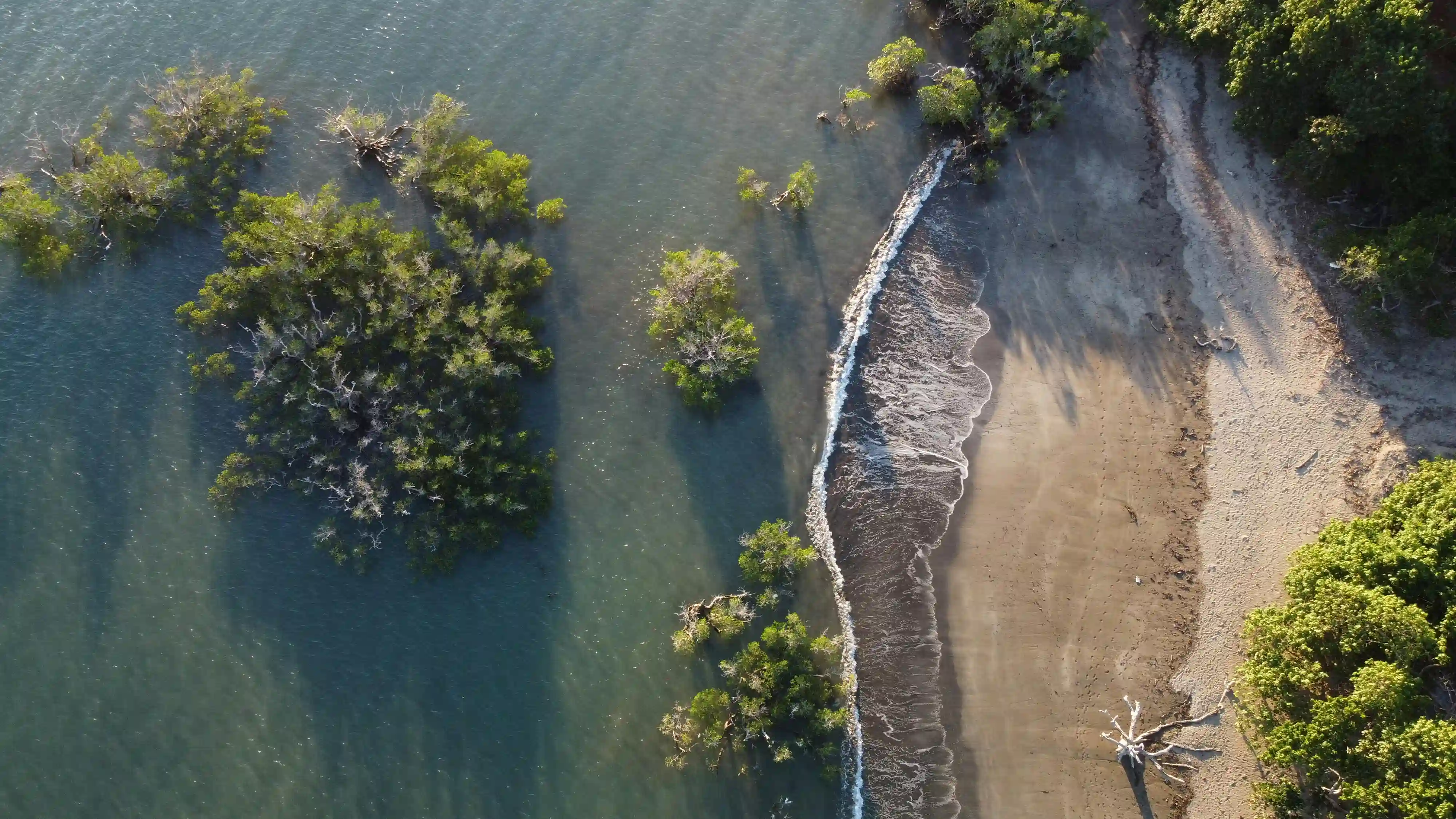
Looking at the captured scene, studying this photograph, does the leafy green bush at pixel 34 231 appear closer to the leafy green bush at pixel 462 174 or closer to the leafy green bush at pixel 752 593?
the leafy green bush at pixel 462 174

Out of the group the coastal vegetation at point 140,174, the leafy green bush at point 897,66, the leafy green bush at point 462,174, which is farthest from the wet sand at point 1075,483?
the coastal vegetation at point 140,174

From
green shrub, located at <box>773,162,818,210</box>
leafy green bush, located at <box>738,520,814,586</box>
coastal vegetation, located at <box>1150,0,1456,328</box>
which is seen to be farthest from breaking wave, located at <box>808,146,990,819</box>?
coastal vegetation, located at <box>1150,0,1456,328</box>

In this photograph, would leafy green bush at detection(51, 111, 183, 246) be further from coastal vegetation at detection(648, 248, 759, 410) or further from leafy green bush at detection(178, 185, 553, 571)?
coastal vegetation at detection(648, 248, 759, 410)

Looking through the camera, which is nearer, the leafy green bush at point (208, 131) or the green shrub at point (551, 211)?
the green shrub at point (551, 211)

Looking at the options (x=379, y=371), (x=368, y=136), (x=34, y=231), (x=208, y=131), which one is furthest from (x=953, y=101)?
(x=34, y=231)

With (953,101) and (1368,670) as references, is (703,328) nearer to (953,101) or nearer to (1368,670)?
(953,101)

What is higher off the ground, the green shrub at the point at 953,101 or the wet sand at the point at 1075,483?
the green shrub at the point at 953,101
